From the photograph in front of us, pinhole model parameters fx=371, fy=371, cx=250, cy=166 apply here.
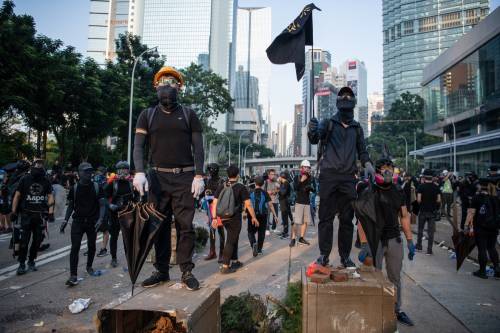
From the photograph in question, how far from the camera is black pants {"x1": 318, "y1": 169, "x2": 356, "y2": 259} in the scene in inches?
174

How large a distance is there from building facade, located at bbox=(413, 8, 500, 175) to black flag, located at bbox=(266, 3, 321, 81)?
1537 inches

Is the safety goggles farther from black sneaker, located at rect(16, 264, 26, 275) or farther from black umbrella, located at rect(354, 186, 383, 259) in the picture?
black sneaker, located at rect(16, 264, 26, 275)

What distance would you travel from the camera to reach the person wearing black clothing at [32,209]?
6766 millimetres

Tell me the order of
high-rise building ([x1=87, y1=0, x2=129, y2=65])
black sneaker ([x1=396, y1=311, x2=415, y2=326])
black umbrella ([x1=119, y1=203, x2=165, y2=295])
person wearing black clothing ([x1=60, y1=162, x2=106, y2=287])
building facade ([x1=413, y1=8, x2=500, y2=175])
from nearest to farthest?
black umbrella ([x1=119, y1=203, x2=165, y2=295])
black sneaker ([x1=396, y1=311, x2=415, y2=326])
person wearing black clothing ([x1=60, y1=162, x2=106, y2=287])
building facade ([x1=413, y1=8, x2=500, y2=175])
high-rise building ([x1=87, y1=0, x2=129, y2=65])

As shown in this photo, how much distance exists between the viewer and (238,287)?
5797mm

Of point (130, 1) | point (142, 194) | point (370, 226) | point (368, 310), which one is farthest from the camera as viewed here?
point (130, 1)

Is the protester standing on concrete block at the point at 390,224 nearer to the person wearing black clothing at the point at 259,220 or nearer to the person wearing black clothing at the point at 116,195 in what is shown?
the person wearing black clothing at the point at 259,220

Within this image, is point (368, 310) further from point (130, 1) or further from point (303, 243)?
point (130, 1)

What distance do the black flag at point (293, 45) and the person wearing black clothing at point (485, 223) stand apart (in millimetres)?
4516

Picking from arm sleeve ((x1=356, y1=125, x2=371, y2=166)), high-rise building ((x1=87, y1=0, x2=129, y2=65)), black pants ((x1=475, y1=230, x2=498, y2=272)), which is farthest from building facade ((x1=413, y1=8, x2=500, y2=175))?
high-rise building ((x1=87, y1=0, x2=129, y2=65))

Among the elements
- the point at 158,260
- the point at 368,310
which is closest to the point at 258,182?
the point at 158,260

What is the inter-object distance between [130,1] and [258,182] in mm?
147262

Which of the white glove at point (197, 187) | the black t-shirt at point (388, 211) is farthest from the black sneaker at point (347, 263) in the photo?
the white glove at point (197, 187)

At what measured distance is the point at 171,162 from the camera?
155 inches
